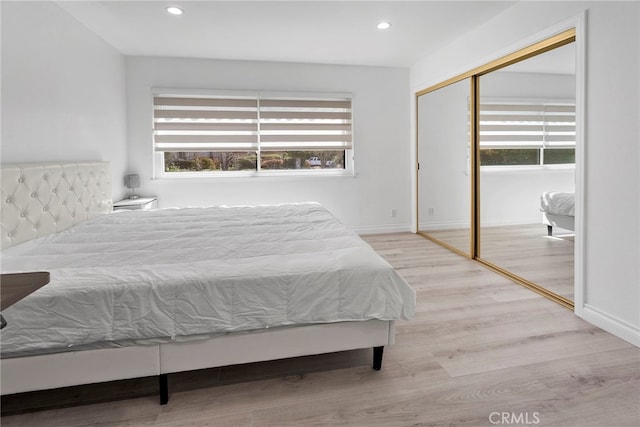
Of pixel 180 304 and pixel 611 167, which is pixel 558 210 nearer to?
pixel 611 167

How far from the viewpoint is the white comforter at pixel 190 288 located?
1.58 metres

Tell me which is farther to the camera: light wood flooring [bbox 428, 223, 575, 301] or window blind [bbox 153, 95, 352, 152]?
window blind [bbox 153, 95, 352, 152]

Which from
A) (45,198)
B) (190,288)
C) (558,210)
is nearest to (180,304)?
(190,288)

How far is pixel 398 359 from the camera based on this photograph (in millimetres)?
2137

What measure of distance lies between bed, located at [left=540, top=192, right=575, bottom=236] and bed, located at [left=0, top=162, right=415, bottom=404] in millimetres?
1822

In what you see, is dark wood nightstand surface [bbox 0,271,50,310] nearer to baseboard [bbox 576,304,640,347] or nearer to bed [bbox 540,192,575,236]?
baseboard [bbox 576,304,640,347]

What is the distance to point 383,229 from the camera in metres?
5.54

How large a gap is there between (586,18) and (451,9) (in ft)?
3.77

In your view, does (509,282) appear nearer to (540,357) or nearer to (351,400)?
(540,357)

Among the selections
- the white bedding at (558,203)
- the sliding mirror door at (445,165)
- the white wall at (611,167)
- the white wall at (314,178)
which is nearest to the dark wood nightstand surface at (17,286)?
the white wall at (611,167)

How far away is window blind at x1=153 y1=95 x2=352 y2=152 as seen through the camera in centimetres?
482

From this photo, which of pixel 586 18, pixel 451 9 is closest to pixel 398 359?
pixel 586 18

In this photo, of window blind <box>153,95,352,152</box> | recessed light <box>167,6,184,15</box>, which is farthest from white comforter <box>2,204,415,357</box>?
window blind <box>153,95,352,152</box>

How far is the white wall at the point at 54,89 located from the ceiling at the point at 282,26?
0.25 m
